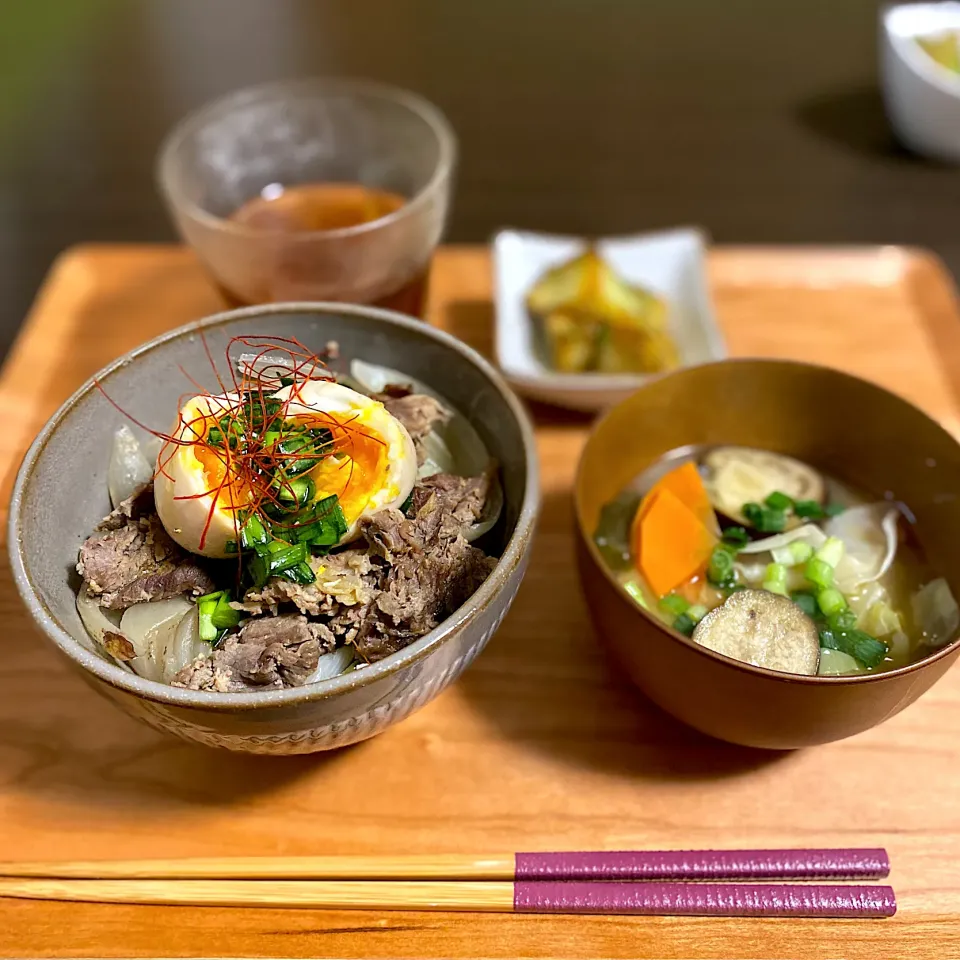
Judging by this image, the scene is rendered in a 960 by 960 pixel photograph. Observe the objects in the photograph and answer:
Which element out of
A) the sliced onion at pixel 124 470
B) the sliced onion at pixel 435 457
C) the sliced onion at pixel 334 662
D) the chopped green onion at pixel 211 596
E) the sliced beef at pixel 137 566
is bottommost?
the sliced onion at pixel 334 662

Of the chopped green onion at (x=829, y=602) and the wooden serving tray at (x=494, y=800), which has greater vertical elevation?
the chopped green onion at (x=829, y=602)

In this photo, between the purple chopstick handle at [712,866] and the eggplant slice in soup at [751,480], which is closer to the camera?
the purple chopstick handle at [712,866]

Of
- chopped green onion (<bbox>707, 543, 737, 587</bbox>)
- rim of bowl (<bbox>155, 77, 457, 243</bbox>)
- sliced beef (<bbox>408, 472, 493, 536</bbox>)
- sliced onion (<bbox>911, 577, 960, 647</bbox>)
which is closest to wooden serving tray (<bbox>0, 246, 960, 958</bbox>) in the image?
sliced onion (<bbox>911, 577, 960, 647</bbox>)

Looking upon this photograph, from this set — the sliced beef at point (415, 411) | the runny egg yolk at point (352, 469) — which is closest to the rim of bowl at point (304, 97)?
the sliced beef at point (415, 411)

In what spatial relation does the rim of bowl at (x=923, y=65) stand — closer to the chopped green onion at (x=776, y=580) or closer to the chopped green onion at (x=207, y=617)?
the chopped green onion at (x=776, y=580)

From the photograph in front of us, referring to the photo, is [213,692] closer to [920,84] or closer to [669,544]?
[669,544]

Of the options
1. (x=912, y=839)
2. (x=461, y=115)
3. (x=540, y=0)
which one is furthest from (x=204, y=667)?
(x=540, y=0)

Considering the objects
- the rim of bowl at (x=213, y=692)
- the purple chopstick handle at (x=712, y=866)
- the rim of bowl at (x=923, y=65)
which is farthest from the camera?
the rim of bowl at (x=923, y=65)
